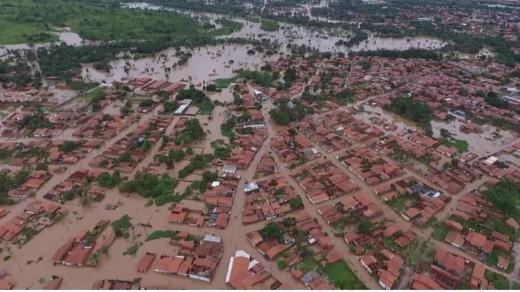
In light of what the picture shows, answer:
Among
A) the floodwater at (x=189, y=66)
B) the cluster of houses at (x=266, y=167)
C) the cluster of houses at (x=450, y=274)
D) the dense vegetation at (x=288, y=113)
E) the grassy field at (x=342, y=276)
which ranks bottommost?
the grassy field at (x=342, y=276)

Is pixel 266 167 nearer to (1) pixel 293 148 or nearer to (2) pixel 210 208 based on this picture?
(1) pixel 293 148

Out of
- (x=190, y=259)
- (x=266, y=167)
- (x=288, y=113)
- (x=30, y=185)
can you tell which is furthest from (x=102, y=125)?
(x=190, y=259)

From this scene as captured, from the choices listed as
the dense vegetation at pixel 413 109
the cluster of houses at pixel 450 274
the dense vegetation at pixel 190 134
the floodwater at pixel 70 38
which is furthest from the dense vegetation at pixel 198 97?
the floodwater at pixel 70 38

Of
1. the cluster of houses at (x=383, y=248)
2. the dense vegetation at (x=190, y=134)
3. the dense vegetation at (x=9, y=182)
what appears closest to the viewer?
the cluster of houses at (x=383, y=248)

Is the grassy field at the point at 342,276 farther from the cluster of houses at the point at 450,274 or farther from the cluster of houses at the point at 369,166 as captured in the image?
the cluster of houses at the point at 369,166

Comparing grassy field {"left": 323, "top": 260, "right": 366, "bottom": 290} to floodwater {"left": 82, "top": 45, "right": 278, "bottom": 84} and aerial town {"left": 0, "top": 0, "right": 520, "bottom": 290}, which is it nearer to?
aerial town {"left": 0, "top": 0, "right": 520, "bottom": 290}

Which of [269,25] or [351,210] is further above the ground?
[269,25]

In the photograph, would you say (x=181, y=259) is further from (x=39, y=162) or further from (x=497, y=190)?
(x=497, y=190)
